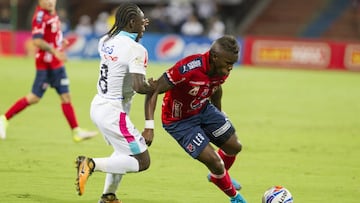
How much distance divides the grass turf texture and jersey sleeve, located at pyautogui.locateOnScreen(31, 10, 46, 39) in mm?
1683

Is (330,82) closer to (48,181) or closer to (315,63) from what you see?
(315,63)

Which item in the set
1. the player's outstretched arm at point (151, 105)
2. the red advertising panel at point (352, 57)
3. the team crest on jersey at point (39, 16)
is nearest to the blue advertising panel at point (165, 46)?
the red advertising panel at point (352, 57)

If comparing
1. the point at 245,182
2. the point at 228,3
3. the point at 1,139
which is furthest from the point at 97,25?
the point at 245,182

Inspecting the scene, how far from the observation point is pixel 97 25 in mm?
35062

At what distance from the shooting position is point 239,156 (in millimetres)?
11750

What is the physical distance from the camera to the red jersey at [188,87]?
8.06 metres

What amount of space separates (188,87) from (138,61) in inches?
33.0

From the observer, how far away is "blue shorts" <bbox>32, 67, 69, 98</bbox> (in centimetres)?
1278

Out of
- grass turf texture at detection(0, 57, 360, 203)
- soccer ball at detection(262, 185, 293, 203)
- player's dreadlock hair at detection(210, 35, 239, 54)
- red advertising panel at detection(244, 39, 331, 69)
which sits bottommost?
red advertising panel at detection(244, 39, 331, 69)

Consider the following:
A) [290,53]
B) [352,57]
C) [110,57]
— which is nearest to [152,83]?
[110,57]

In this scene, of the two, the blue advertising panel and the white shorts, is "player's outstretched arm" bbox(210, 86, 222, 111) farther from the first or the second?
the blue advertising panel

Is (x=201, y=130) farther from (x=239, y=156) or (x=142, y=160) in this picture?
(x=239, y=156)

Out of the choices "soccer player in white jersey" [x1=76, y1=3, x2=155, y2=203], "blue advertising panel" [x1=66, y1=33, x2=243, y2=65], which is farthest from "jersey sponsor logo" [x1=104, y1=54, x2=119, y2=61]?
"blue advertising panel" [x1=66, y1=33, x2=243, y2=65]

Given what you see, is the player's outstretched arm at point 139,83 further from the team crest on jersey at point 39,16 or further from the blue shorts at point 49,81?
the blue shorts at point 49,81
